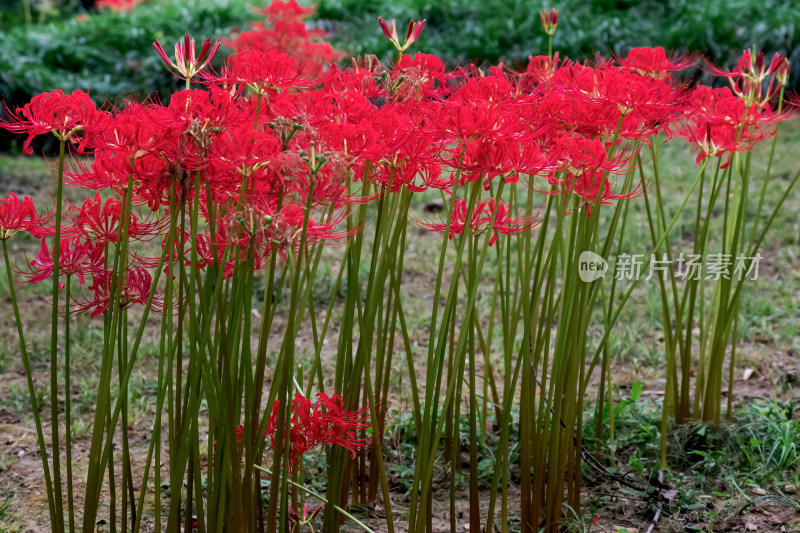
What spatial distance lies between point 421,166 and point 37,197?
5.11m

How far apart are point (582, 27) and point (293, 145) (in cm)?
796

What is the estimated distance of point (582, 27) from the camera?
28.3 feet

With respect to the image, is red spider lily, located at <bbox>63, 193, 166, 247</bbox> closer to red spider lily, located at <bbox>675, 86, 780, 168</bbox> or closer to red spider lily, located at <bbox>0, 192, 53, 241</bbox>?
red spider lily, located at <bbox>0, 192, 53, 241</bbox>

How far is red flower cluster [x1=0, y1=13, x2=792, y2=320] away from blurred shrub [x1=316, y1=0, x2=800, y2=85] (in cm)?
607

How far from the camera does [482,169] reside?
5.06 feet

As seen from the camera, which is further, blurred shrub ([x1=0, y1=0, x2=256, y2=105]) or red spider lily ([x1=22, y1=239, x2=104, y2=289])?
blurred shrub ([x1=0, y1=0, x2=256, y2=105])

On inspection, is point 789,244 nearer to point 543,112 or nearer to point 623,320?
point 623,320

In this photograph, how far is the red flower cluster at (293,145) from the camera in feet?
4.36

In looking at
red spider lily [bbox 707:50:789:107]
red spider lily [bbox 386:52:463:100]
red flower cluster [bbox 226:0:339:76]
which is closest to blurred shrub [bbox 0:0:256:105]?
red flower cluster [bbox 226:0:339:76]

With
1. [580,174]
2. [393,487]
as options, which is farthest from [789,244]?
[580,174]

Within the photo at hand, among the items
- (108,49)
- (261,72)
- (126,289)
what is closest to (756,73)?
(261,72)

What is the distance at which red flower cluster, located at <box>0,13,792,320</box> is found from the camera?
1.33 metres

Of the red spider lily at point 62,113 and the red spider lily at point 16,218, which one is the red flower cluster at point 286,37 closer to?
the red spider lily at point 16,218

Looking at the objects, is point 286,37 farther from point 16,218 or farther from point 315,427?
point 315,427
